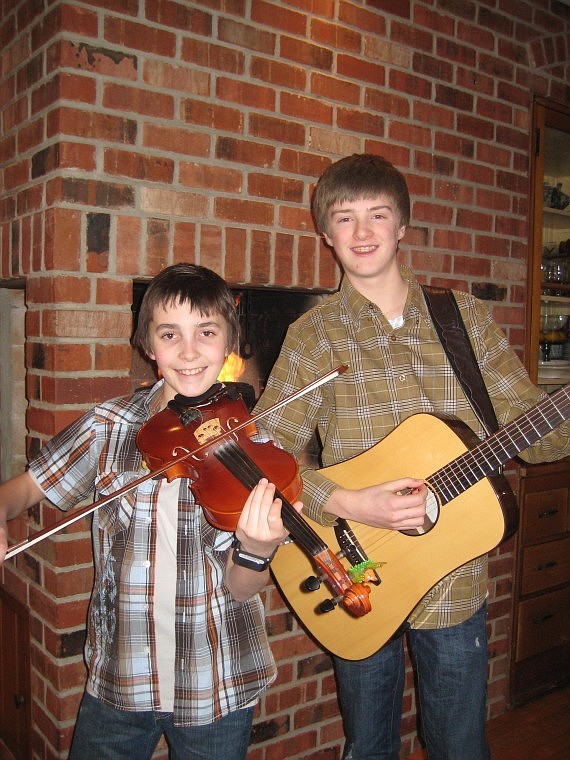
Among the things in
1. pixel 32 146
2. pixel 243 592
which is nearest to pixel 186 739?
pixel 243 592

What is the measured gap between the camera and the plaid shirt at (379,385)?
4.92 feet

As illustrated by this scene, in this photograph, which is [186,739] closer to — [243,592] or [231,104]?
[243,592]

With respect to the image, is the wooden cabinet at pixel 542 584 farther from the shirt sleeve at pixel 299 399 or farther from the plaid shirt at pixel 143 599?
the plaid shirt at pixel 143 599

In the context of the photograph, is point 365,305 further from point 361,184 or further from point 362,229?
point 361,184

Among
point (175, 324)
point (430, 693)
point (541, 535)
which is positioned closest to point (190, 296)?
point (175, 324)

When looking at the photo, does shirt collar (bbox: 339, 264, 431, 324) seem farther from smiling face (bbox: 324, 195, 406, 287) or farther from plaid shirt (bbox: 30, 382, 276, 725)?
plaid shirt (bbox: 30, 382, 276, 725)

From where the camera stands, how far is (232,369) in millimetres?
1983


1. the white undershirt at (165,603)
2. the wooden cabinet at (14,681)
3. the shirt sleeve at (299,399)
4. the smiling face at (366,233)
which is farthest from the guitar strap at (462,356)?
the wooden cabinet at (14,681)

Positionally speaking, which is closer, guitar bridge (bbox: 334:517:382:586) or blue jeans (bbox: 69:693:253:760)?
blue jeans (bbox: 69:693:253:760)

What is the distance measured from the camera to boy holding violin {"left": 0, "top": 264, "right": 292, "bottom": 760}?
3.89 ft

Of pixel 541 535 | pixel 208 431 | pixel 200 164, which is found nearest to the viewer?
pixel 208 431

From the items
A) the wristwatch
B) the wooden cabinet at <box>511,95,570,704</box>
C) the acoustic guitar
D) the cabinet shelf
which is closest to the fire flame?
the acoustic guitar

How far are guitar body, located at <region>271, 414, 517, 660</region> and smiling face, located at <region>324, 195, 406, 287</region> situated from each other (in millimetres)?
374

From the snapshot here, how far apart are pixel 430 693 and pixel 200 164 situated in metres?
1.44
